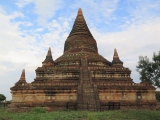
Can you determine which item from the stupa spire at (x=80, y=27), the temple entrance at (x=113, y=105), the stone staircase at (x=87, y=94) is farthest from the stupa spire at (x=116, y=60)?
the temple entrance at (x=113, y=105)

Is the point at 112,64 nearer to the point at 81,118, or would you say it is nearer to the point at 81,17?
the point at 81,17

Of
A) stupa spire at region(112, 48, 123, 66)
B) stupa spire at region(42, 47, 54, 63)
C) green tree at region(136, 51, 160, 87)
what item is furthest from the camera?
stupa spire at region(112, 48, 123, 66)

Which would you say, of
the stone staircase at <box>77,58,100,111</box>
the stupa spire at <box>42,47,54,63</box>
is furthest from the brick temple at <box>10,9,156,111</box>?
the stupa spire at <box>42,47,54,63</box>

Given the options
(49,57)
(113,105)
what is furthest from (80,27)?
(113,105)

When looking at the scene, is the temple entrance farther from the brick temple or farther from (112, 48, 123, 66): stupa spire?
(112, 48, 123, 66): stupa spire

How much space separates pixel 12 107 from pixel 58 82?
6.19 m

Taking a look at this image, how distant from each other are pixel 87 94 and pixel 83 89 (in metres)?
1.18

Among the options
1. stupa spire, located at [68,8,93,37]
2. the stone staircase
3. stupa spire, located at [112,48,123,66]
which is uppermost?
stupa spire, located at [68,8,93,37]

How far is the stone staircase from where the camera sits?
19.2 m

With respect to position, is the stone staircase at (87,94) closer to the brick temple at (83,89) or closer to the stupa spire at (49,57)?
the brick temple at (83,89)

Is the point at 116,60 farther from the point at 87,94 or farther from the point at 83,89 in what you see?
the point at 87,94

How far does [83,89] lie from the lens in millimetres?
22344

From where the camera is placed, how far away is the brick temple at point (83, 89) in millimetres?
22062

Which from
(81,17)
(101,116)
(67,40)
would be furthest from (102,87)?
(81,17)
